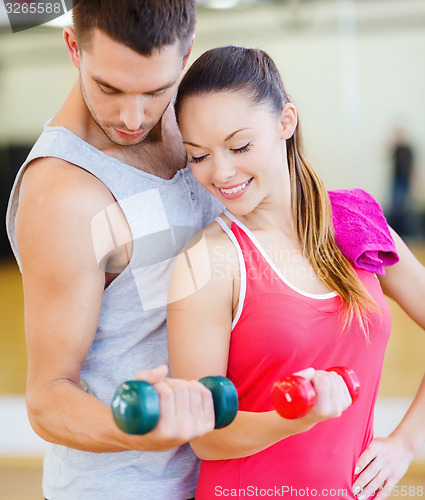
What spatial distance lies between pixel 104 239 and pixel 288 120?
43 centimetres

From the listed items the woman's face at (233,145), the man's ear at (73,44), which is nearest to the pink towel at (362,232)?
the woman's face at (233,145)

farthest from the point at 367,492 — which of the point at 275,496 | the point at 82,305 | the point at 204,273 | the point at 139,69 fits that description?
the point at 139,69

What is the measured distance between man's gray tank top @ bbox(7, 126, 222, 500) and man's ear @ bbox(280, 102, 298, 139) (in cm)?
24

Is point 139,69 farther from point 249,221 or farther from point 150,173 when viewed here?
point 249,221

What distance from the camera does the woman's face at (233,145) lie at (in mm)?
1090

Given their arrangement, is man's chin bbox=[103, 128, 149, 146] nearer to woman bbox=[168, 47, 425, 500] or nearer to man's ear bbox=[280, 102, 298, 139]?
woman bbox=[168, 47, 425, 500]

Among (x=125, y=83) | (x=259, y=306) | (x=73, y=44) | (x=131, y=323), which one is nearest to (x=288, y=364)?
(x=259, y=306)

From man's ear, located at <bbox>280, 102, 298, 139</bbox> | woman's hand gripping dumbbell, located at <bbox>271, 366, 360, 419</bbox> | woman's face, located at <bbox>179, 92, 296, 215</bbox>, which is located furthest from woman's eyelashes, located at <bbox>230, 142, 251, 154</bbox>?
woman's hand gripping dumbbell, located at <bbox>271, 366, 360, 419</bbox>

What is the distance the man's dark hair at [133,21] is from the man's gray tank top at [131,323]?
0.65ft

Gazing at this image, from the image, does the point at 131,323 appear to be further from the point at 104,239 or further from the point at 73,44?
the point at 73,44

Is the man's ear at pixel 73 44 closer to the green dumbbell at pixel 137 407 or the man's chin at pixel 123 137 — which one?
the man's chin at pixel 123 137

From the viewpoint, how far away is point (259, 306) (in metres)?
1.08

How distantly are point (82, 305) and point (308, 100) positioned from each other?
252 inches

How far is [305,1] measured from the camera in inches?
271
